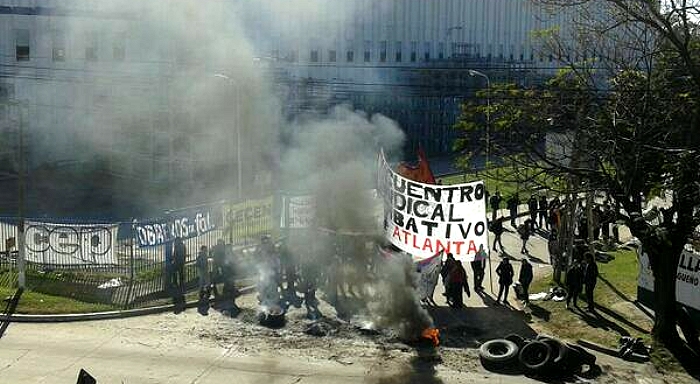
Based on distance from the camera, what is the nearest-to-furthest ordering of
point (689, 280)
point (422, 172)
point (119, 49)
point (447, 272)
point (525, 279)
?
point (689, 280), point (525, 279), point (447, 272), point (422, 172), point (119, 49)

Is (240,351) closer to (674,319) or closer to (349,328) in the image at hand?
(349,328)

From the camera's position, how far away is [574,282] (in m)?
13.6

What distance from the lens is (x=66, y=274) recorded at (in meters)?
15.5

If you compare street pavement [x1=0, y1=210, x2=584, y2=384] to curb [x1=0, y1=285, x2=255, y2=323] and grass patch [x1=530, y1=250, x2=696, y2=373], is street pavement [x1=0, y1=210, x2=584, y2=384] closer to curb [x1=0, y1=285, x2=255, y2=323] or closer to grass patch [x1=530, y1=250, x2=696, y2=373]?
curb [x1=0, y1=285, x2=255, y2=323]

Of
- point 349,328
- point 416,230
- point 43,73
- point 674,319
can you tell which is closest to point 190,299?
point 349,328

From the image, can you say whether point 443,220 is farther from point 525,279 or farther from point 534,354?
point 534,354

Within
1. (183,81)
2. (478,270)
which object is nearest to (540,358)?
(478,270)

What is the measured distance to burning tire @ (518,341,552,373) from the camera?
1050 centimetres

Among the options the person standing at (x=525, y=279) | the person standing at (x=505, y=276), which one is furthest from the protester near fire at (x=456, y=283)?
the person standing at (x=525, y=279)

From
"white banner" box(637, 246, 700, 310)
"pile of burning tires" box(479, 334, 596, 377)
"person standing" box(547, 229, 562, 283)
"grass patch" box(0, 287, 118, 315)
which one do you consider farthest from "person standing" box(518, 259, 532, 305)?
"grass patch" box(0, 287, 118, 315)

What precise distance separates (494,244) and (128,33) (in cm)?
2030

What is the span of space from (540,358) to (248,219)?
829 centimetres

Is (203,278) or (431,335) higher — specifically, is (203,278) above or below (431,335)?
above

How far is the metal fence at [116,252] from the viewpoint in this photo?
14859 millimetres
